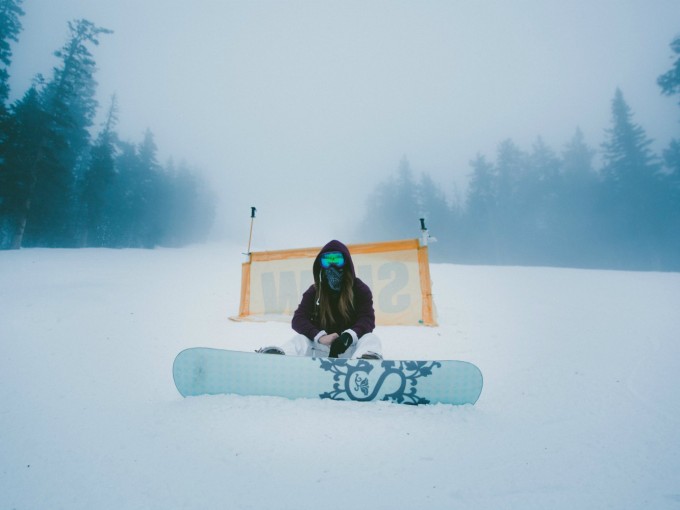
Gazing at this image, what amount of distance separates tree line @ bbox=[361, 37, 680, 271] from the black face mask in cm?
4134

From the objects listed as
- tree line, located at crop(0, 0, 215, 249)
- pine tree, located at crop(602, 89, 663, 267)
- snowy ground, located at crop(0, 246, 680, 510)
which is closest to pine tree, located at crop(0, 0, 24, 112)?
tree line, located at crop(0, 0, 215, 249)

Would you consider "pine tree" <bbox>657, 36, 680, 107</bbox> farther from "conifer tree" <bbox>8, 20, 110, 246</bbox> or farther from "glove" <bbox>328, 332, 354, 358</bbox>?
"conifer tree" <bbox>8, 20, 110, 246</bbox>

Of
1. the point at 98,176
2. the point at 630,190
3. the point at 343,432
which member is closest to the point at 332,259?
the point at 343,432

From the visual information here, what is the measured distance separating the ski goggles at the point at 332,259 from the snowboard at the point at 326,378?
1.22m

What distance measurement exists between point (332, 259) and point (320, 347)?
3.42 ft

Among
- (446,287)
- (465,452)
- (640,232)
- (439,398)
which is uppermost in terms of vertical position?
(640,232)

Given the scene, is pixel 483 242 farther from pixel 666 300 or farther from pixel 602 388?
pixel 602 388

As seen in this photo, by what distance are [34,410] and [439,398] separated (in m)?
3.61

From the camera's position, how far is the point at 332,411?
2555 millimetres

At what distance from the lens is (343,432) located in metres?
2.26

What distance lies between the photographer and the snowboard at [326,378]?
2721 millimetres

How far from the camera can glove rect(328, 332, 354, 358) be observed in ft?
10.3

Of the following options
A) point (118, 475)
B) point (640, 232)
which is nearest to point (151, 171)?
point (118, 475)

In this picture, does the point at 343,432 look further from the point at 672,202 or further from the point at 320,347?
the point at 672,202
